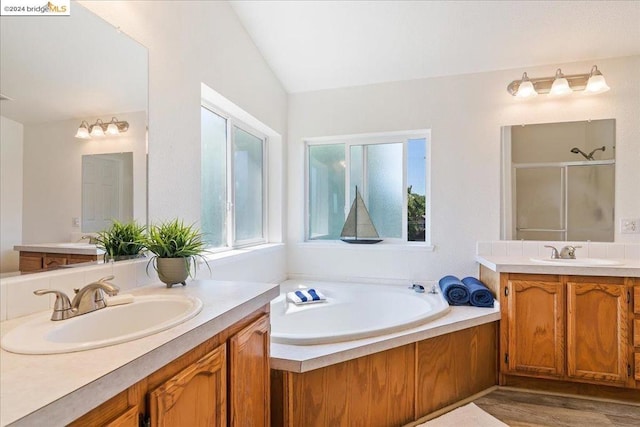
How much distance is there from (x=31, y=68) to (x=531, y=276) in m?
2.79

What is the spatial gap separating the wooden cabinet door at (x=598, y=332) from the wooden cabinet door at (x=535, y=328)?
6 centimetres

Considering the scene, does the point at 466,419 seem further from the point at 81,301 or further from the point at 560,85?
the point at 560,85

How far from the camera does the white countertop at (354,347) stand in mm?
1596

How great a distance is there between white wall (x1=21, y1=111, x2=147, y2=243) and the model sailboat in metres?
2.17

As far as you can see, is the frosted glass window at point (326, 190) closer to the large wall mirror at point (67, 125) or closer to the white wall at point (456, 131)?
the white wall at point (456, 131)

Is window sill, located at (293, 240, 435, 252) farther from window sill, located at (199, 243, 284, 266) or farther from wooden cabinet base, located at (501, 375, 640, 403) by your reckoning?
wooden cabinet base, located at (501, 375, 640, 403)

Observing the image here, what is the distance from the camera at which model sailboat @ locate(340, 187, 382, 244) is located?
316cm

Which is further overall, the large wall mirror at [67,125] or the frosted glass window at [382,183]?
the frosted glass window at [382,183]

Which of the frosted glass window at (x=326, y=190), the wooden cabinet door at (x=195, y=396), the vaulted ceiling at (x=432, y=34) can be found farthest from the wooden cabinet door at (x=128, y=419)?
the frosted glass window at (x=326, y=190)

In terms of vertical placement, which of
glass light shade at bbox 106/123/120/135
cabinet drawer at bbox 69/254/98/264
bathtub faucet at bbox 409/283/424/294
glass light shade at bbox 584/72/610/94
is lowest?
bathtub faucet at bbox 409/283/424/294

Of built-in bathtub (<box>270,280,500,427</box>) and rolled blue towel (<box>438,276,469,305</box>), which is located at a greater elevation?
rolled blue towel (<box>438,276,469,305</box>)

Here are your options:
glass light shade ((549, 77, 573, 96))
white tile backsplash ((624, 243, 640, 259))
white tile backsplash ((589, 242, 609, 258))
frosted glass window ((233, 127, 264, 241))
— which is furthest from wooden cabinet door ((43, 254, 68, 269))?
white tile backsplash ((624, 243, 640, 259))

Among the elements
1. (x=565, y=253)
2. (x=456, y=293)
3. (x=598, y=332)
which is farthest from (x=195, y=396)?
(x=565, y=253)

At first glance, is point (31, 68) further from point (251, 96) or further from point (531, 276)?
point (531, 276)
